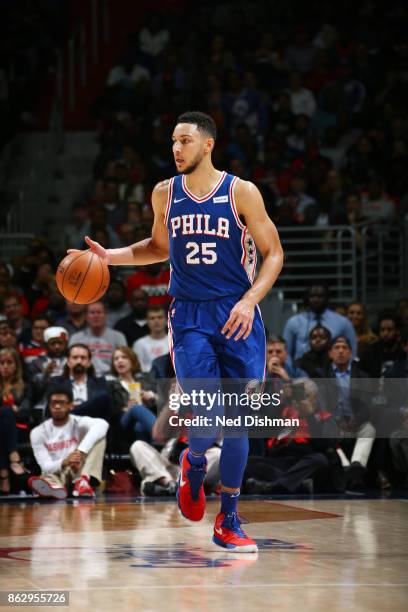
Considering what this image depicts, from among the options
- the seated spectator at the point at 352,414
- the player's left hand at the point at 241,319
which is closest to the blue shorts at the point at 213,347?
the player's left hand at the point at 241,319

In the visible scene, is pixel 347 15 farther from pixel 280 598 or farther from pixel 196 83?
pixel 280 598

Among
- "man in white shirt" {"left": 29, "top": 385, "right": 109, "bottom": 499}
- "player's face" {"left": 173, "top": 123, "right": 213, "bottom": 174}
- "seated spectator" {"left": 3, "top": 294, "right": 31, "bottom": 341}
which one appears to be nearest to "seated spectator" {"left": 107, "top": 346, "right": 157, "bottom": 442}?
"man in white shirt" {"left": 29, "top": 385, "right": 109, "bottom": 499}

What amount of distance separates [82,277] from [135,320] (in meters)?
5.33

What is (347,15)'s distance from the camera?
53.3 feet

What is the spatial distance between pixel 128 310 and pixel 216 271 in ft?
20.1

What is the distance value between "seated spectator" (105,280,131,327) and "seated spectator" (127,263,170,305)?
253mm

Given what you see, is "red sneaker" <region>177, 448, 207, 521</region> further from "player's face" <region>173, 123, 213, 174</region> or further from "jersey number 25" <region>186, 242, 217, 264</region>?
"player's face" <region>173, 123, 213, 174</region>

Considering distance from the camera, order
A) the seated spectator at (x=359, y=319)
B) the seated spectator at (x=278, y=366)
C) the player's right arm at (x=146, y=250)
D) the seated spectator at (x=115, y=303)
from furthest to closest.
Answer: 1. the seated spectator at (x=115, y=303)
2. the seated spectator at (x=359, y=319)
3. the seated spectator at (x=278, y=366)
4. the player's right arm at (x=146, y=250)

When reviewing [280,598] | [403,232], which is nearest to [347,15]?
[403,232]

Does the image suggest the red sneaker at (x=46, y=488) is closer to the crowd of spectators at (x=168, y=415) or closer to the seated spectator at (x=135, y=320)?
the crowd of spectators at (x=168, y=415)

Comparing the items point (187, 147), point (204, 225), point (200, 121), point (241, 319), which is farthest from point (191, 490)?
point (200, 121)

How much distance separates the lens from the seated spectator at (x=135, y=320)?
11.3 meters

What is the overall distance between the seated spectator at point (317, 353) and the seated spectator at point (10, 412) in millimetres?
2508

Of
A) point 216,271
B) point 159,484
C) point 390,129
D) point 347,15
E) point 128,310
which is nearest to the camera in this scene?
point 216,271
